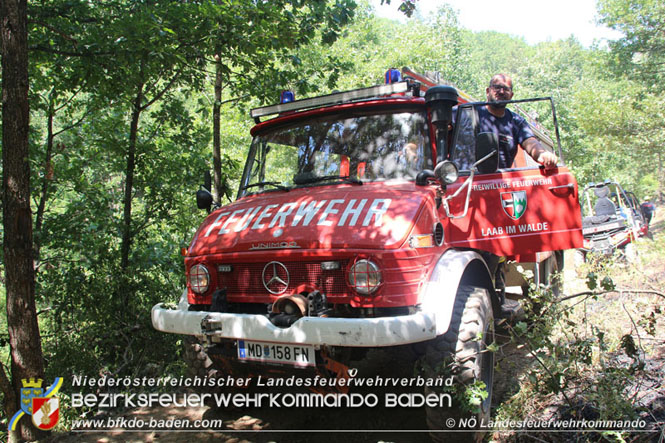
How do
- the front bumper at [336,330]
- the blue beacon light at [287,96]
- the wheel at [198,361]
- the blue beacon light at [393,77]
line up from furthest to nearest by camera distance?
the blue beacon light at [287,96] < the blue beacon light at [393,77] < the wheel at [198,361] < the front bumper at [336,330]

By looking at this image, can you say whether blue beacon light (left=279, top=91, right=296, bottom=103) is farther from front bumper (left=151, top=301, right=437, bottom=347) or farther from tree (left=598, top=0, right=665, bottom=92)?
tree (left=598, top=0, right=665, bottom=92)

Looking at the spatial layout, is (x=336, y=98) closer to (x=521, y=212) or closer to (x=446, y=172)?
(x=446, y=172)

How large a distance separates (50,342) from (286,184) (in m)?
4.31

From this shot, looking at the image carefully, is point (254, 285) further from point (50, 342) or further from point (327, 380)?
point (50, 342)

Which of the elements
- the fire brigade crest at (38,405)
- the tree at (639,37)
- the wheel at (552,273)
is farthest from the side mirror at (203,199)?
the tree at (639,37)

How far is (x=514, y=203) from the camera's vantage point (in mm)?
4219

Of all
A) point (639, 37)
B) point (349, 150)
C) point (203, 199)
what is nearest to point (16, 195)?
point (203, 199)

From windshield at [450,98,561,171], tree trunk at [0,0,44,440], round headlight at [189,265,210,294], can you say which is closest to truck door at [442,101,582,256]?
windshield at [450,98,561,171]

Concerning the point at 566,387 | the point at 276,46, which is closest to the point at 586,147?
the point at 276,46

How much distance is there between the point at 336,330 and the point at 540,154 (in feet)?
8.49

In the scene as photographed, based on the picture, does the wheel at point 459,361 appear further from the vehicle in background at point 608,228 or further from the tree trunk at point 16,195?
the vehicle in background at point 608,228

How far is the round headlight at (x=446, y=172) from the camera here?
362cm

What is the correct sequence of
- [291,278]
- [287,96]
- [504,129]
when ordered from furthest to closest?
[287,96]
[504,129]
[291,278]

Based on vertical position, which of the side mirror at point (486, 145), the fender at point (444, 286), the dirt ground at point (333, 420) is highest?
the side mirror at point (486, 145)
